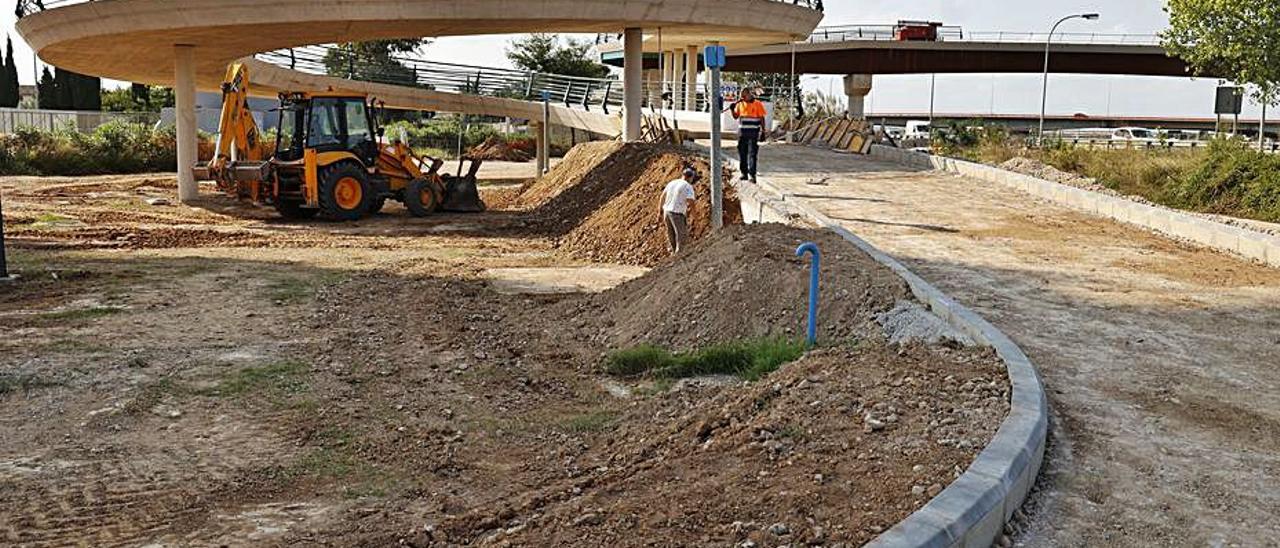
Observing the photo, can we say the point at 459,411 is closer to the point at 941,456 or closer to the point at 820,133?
the point at 941,456

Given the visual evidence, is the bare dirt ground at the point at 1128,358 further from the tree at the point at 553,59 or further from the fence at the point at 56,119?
the tree at the point at 553,59

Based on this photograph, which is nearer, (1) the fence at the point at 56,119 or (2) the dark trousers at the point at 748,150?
(2) the dark trousers at the point at 748,150

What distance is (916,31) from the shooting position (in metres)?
69.2

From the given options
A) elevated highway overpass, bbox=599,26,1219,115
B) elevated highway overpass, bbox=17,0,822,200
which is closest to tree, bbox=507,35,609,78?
elevated highway overpass, bbox=599,26,1219,115

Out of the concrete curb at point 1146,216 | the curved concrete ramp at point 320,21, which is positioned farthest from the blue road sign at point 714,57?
the curved concrete ramp at point 320,21

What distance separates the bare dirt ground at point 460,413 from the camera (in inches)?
235

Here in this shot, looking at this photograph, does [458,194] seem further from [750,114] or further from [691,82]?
[691,82]

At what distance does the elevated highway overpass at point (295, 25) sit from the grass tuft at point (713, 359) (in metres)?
16.9

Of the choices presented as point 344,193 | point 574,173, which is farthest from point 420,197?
point 574,173

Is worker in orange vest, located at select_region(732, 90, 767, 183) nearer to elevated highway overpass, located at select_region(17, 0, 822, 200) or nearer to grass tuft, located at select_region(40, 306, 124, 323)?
elevated highway overpass, located at select_region(17, 0, 822, 200)

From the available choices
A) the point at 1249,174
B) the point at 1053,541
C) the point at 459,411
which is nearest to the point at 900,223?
the point at 1249,174

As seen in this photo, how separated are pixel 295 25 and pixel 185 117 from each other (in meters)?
6.36

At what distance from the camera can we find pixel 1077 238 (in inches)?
579

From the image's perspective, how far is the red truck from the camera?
6869cm
